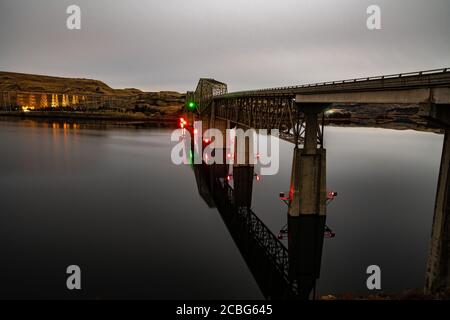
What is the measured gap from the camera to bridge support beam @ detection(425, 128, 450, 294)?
15531 mm

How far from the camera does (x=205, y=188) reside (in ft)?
164

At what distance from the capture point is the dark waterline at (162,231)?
21375mm

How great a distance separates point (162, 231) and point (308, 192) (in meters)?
13.9

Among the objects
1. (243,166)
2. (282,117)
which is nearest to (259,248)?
(282,117)

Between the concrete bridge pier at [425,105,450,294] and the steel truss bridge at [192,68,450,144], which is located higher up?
the steel truss bridge at [192,68,450,144]

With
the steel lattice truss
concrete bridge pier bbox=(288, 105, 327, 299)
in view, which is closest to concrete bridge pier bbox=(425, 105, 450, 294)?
concrete bridge pier bbox=(288, 105, 327, 299)

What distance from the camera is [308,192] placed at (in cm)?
3016

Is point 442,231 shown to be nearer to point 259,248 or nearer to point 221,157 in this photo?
point 259,248

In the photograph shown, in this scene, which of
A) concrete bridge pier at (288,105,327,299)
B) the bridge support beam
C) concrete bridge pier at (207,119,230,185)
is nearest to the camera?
the bridge support beam

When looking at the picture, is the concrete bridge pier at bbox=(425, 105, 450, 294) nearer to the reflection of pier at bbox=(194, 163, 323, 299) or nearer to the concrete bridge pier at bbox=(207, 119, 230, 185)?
the reflection of pier at bbox=(194, 163, 323, 299)

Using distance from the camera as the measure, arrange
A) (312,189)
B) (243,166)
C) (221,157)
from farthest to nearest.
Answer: (221,157) < (243,166) < (312,189)

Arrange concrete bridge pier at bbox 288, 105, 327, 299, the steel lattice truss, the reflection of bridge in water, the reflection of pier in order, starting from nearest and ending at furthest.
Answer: the reflection of bridge in water
the reflection of pier
concrete bridge pier at bbox 288, 105, 327, 299
the steel lattice truss

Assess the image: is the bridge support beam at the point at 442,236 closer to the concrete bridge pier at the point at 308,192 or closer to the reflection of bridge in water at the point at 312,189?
the reflection of bridge in water at the point at 312,189

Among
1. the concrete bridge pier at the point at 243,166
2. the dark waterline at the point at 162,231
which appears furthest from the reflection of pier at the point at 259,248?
the concrete bridge pier at the point at 243,166
